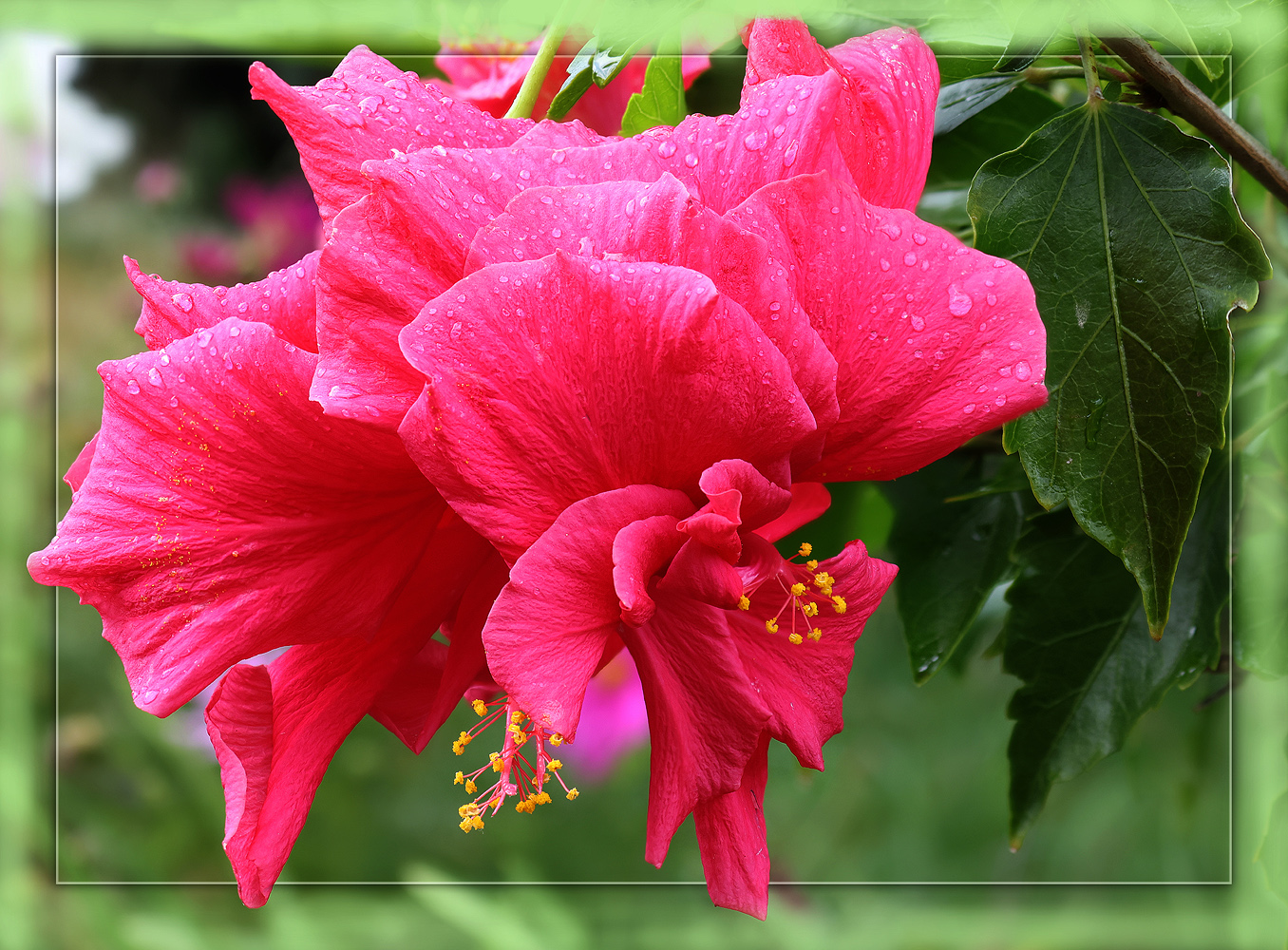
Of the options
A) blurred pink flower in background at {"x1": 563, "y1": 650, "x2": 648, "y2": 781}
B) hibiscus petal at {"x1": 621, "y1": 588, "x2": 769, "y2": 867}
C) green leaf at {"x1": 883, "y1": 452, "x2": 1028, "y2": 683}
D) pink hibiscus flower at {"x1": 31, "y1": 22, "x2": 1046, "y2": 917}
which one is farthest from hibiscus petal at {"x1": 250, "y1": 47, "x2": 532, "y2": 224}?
blurred pink flower in background at {"x1": 563, "y1": 650, "x2": 648, "y2": 781}

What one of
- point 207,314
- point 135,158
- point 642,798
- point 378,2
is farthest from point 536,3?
point 135,158

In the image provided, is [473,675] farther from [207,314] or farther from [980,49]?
[980,49]

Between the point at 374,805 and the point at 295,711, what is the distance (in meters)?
1.02

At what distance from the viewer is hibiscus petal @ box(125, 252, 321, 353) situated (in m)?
0.21

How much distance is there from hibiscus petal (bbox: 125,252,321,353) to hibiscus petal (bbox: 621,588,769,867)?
0.09m

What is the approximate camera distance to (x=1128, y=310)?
0.25 metres

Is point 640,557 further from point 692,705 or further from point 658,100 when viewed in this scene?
point 658,100

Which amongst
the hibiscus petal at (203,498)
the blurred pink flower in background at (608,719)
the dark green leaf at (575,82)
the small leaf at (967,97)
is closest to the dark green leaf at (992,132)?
the small leaf at (967,97)

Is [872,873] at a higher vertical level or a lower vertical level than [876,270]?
lower

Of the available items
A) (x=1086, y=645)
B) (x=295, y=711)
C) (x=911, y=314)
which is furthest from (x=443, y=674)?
(x=1086, y=645)

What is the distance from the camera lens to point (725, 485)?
0.61 ft

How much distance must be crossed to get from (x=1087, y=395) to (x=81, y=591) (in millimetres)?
236

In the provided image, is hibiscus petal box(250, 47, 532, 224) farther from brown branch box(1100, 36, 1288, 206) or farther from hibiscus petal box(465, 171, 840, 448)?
brown branch box(1100, 36, 1288, 206)

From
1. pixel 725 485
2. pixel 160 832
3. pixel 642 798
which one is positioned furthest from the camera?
pixel 642 798
